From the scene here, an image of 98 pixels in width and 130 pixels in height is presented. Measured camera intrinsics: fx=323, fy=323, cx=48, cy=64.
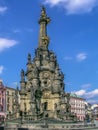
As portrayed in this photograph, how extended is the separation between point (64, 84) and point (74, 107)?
78.3 metres

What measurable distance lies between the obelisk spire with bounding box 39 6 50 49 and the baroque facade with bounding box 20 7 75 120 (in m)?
1.85

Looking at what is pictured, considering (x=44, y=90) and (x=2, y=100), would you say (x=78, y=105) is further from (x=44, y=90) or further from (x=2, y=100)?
(x=44, y=90)

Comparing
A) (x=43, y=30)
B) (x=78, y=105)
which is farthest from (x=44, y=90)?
(x=78, y=105)

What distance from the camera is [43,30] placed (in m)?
64.3

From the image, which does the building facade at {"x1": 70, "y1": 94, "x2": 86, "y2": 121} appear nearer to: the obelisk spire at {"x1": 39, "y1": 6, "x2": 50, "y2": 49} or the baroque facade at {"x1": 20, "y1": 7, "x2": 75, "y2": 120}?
the obelisk spire at {"x1": 39, "y1": 6, "x2": 50, "y2": 49}

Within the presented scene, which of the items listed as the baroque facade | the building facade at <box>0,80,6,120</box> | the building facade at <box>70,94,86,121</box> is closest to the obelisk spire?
the baroque facade

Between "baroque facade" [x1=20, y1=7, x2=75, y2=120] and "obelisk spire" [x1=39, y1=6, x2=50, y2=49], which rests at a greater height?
"obelisk spire" [x1=39, y1=6, x2=50, y2=49]

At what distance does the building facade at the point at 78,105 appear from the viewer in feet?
448

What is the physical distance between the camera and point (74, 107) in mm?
138000

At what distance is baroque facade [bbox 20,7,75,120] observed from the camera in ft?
185

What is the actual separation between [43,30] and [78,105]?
8457 cm

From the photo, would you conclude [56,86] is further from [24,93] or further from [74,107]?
[74,107]

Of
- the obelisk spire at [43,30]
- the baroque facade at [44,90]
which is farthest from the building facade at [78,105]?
the baroque facade at [44,90]

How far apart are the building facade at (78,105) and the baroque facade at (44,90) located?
250ft
